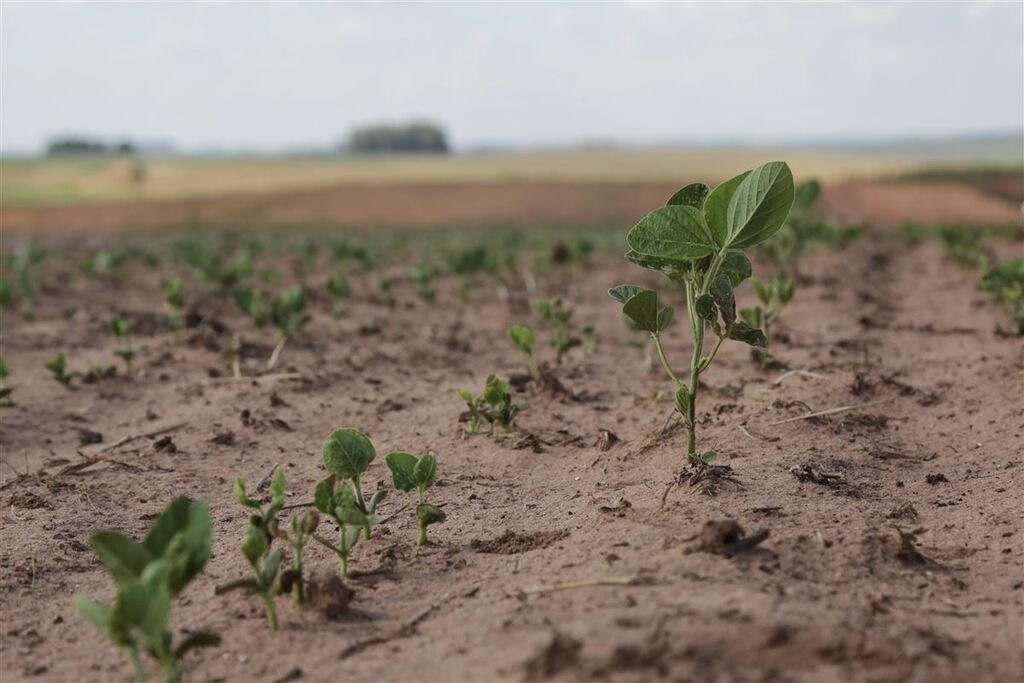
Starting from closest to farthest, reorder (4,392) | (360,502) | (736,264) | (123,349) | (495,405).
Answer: (360,502) < (736,264) < (495,405) < (4,392) < (123,349)

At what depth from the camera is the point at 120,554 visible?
237 cm

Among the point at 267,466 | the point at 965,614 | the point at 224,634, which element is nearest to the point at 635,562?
the point at 965,614

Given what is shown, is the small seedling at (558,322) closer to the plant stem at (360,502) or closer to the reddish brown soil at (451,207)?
the plant stem at (360,502)

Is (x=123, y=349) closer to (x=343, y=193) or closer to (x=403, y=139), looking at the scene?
(x=343, y=193)

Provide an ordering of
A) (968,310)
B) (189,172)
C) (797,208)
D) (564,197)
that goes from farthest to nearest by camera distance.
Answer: (189,172) < (564,197) < (797,208) < (968,310)

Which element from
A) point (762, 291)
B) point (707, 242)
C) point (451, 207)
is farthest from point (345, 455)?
point (451, 207)

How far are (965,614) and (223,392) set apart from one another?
4.21 metres

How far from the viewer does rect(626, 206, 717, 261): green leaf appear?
326 cm

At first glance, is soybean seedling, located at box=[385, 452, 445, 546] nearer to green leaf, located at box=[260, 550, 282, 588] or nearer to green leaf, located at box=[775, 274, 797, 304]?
green leaf, located at box=[260, 550, 282, 588]

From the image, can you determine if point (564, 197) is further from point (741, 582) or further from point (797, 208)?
point (741, 582)

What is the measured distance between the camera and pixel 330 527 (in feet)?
12.1

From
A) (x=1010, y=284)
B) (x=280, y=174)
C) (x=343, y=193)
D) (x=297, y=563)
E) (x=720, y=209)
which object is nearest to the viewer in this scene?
(x=297, y=563)

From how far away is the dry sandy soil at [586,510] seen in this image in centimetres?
236

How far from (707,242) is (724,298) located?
22cm
